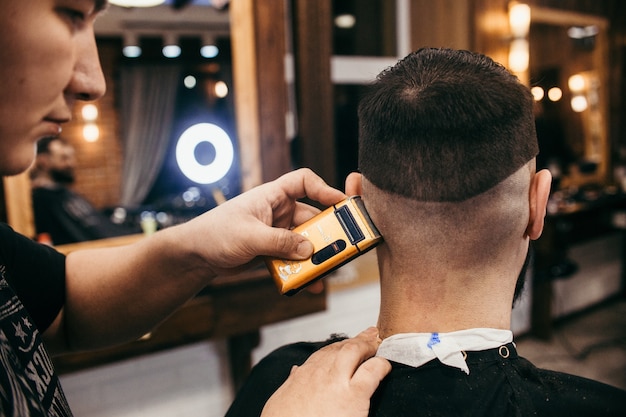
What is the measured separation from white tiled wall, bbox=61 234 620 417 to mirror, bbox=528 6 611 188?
205cm

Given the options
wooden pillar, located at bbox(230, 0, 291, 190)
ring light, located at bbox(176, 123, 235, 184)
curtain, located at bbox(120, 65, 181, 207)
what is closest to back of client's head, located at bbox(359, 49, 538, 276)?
wooden pillar, located at bbox(230, 0, 291, 190)

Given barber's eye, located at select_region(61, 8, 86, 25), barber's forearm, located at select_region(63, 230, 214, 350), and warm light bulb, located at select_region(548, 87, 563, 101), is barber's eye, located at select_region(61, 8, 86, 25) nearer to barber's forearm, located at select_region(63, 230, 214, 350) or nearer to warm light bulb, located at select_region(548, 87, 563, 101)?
barber's forearm, located at select_region(63, 230, 214, 350)

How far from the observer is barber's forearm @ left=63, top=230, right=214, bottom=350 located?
1.12 metres

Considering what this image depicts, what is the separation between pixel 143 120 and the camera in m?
7.33

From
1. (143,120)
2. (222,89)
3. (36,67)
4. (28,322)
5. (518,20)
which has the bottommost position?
(28,322)

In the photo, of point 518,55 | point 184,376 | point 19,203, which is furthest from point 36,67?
point 518,55

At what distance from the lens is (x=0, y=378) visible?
24.3 inches

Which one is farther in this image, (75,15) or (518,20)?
(518,20)

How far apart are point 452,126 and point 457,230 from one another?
0.20 m

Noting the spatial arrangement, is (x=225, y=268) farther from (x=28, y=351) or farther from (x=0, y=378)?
(x=0, y=378)

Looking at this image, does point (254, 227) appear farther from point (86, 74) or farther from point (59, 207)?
point (59, 207)

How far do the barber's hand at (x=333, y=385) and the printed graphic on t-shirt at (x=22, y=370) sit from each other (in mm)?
338

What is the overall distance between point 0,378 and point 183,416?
201cm

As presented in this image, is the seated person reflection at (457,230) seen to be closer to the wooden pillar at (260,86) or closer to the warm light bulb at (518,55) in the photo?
the wooden pillar at (260,86)
